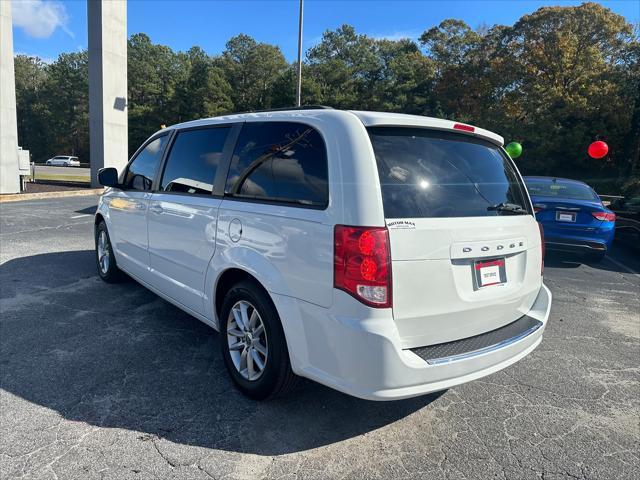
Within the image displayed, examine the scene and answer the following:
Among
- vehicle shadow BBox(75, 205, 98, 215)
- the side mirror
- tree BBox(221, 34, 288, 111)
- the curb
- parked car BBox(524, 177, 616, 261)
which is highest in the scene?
tree BBox(221, 34, 288, 111)

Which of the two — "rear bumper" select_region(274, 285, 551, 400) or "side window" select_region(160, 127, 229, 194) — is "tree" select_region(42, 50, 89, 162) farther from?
"rear bumper" select_region(274, 285, 551, 400)

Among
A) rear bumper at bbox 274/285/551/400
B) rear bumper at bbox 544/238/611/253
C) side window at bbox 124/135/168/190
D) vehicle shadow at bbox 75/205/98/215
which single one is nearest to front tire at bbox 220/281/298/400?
rear bumper at bbox 274/285/551/400

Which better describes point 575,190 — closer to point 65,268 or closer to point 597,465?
point 597,465

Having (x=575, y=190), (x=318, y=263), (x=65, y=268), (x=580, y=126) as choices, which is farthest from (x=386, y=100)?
(x=318, y=263)

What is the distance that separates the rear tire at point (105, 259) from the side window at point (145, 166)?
3.13ft

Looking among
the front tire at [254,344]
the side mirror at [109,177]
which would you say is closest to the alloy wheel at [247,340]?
the front tire at [254,344]

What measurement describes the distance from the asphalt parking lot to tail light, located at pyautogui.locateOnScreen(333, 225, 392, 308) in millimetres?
929

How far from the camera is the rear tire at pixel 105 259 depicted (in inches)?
204

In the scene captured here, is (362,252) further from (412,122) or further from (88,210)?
(88,210)

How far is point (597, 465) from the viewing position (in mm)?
2439

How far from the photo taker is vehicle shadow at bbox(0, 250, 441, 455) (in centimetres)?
262

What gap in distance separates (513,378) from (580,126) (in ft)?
125

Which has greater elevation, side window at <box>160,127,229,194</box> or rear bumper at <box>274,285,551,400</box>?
side window at <box>160,127,229,194</box>

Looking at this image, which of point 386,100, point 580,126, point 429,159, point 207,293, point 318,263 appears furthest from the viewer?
A: point 386,100
